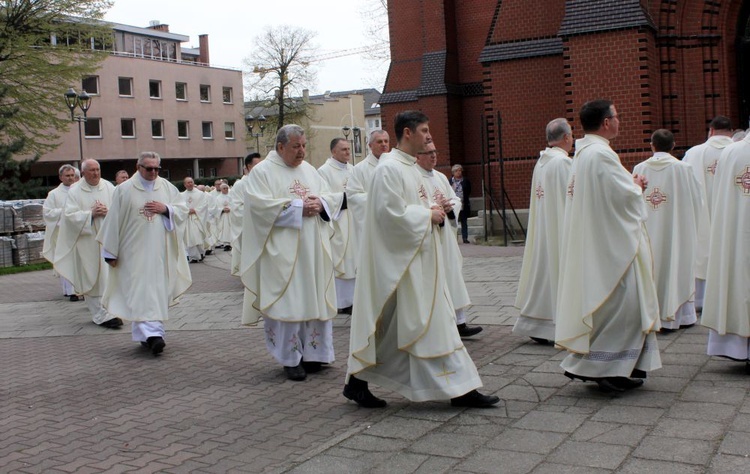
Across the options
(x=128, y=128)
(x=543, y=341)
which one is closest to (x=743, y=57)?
(x=543, y=341)

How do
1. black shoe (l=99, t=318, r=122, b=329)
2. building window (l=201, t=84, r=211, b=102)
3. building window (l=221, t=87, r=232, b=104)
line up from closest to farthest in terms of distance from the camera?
black shoe (l=99, t=318, r=122, b=329) < building window (l=201, t=84, r=211, b=102) < building window (l=221, t=87, r=232, b=104)

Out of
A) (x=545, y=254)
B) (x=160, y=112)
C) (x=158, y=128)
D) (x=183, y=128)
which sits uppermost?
(x=160, y=112)

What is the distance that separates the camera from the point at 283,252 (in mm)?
7551

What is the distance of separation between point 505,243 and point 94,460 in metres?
13.2

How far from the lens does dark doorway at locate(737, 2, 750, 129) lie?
53.0 ft

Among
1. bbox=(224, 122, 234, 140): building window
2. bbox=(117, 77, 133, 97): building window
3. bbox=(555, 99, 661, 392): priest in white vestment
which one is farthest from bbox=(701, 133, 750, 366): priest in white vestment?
bbox=(224, 122, 234, 140): building window

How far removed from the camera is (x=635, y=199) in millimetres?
5992

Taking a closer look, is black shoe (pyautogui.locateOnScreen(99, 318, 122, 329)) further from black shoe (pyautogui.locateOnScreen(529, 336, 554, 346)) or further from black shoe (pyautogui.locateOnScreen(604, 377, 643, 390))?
black shoe (pyautogui.locateOnScreen(604, 377, 643, 390))

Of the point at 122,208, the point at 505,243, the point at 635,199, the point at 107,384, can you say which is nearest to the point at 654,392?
the point at 635,199

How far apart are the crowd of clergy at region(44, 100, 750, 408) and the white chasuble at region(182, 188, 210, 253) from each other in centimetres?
903

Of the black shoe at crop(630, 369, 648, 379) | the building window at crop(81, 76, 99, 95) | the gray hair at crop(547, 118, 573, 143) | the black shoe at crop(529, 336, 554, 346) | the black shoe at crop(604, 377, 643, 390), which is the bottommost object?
the black shoe at crop(529, 336, 554, 346)

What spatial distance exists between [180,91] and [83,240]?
51.3 meters

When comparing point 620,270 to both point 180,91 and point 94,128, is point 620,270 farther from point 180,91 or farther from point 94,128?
point 180,91

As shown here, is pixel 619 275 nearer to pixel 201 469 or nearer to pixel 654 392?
pixel 654 392
